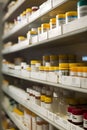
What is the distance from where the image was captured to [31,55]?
11.9 ft

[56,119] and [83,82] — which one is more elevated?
[83,82]

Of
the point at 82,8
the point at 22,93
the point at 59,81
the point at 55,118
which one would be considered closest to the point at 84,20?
the point at 82,8

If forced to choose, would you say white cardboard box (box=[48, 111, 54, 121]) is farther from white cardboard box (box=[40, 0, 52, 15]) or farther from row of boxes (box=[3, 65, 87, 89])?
white cardboard box (box=[40, 0, 52, 15])

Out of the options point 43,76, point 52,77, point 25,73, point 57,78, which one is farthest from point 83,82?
point 25,73

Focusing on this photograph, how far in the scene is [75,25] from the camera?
4.52 ft

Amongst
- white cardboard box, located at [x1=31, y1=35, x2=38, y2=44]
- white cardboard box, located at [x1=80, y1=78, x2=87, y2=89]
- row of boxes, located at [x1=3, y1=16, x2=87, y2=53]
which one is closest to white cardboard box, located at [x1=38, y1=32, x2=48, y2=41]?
row of boxes, located at [x1=3, y1=16, x2=87, y2=53]

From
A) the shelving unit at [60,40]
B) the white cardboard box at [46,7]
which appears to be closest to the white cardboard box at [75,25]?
the shelving unit at [60,40]

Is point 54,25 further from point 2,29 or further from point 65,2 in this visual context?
point 2,29

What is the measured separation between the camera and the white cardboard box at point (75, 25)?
1280mm

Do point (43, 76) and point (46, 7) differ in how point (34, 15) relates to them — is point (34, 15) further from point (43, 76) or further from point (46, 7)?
point (43, 76)

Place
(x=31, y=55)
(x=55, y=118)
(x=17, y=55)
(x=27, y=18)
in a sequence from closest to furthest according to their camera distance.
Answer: (x=55, y=118) → (x=27, y=18) → (x=31, y=55) → (x=17, y=55)

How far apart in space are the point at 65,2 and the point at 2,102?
10.4 feet

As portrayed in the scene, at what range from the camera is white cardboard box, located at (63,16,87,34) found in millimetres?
1280

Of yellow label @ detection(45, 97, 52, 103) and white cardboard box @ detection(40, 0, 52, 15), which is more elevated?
white cardboard box @ detection(40, 0, 52, 15)
